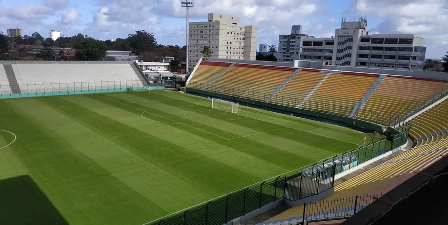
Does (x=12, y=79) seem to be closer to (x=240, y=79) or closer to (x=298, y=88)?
(x=240, y=79)

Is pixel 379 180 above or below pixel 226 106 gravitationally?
below

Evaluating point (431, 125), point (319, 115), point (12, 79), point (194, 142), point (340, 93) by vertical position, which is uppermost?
point (12, 79)

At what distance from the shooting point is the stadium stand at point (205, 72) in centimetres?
5716

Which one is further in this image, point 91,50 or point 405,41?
point 91,50

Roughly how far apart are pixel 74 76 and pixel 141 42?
10231 cm

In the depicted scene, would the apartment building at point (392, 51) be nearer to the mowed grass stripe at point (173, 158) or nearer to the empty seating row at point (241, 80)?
the empty seating row at point (241, 80)

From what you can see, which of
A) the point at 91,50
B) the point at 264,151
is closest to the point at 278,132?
the point at 264,151

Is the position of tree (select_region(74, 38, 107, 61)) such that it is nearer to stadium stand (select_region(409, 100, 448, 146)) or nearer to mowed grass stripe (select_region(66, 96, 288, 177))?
mowed grass stripe (select_region(66, 96, 288, 177))

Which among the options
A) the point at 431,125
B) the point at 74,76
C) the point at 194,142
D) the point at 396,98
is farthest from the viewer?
the point at 74,76

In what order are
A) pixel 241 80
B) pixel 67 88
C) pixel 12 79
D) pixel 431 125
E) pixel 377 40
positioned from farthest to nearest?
pixel 377 40 < pixel 241 80 < pixel 67 88 < pixel 12 79 < pixel 431 125

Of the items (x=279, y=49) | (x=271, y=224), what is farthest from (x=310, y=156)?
(x=279, y=49)

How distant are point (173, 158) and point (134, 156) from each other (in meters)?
2.58

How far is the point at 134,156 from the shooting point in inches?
813

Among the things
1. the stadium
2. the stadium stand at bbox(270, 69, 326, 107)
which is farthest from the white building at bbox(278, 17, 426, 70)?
the stadium stand at bbox(270, 69, 326, 107)
